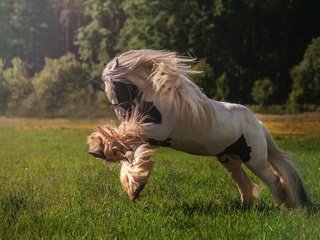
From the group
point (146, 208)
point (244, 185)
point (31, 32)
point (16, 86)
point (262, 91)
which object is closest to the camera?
point (146, 208)

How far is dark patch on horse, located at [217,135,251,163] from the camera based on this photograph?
4.84 m

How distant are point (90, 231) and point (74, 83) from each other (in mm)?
13866

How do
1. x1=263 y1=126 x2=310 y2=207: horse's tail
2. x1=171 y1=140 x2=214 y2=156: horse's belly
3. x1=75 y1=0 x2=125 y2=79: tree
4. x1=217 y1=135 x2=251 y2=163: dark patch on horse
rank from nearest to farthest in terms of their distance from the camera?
x1=171 y1=140 x2=214 y2=156: horse's belly
x1=217 y1=135 x2=251 y2=163: dark patch on horse
x1=263 y1=126 x2=310 y2=207: horse's tail
x1=75 y1=0 x2=125 y2=79: tree

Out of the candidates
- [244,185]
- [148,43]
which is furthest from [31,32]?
[244,185]

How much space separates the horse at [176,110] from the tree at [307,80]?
36.8 ft

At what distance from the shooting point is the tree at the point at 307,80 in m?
15.9

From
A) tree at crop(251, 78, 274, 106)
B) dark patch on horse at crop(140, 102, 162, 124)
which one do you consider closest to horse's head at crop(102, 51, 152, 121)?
dark patch on horse at crop(140, 102, 162, 124)

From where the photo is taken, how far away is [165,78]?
4371 mm

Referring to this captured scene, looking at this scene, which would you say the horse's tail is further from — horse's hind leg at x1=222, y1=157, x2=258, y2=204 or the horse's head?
the horse's head

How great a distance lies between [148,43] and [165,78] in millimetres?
14035

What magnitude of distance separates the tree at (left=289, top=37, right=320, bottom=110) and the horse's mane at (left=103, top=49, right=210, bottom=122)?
11.6m

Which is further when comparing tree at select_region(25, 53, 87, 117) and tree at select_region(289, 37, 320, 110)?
tree at select_region(25, 53, 87, 117)

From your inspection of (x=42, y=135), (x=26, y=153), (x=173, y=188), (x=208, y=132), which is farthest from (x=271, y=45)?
(x=208, y=132)

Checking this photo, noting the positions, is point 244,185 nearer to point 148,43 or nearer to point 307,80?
point 307,80
